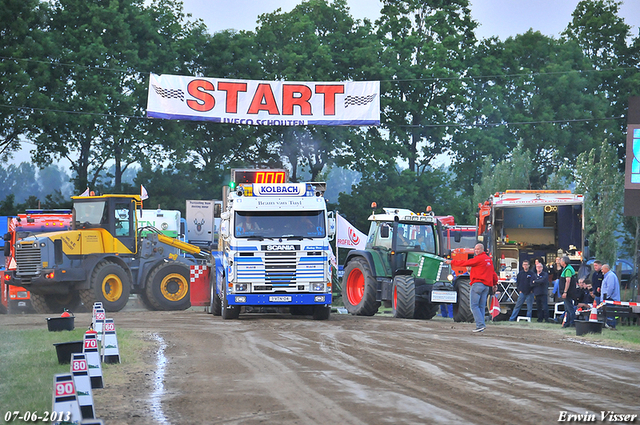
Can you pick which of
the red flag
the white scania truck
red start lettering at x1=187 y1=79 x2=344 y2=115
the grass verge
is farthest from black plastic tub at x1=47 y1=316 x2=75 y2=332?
red start lettering at x1=187 y1=79 x2=344 y2=115

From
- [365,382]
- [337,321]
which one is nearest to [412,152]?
[337,321]

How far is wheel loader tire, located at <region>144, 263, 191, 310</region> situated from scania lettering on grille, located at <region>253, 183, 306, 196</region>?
697cm

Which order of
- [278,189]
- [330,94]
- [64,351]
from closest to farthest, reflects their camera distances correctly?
[64,351] < [278,189] < [330,94]

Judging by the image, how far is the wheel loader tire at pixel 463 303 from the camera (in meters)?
21.8

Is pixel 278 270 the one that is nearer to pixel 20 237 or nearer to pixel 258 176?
pixel 258 176

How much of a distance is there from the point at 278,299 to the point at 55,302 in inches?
366

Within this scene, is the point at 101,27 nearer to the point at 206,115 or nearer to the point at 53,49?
the point at 53,49

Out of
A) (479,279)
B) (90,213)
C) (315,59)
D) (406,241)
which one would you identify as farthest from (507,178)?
(479,279)

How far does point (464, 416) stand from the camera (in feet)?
28.0

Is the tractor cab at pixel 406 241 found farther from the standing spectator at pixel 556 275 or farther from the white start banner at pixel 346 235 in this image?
the white start banner at pixel 346 235

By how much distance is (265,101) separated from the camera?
35938mm

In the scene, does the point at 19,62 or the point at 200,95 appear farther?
the point at 19,62

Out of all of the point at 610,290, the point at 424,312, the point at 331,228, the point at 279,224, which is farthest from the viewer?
the point at 424,312

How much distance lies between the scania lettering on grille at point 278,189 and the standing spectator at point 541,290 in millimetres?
6433
